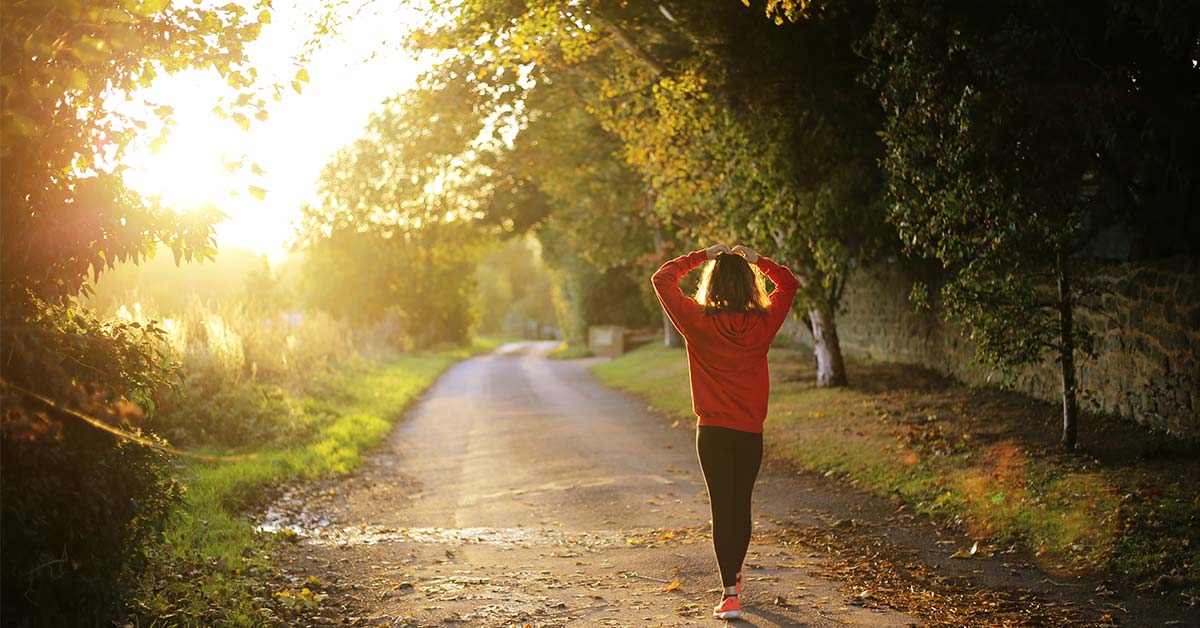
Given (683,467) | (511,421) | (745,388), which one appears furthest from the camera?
(511,421)

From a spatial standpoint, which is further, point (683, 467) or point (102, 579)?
point (683, 467)

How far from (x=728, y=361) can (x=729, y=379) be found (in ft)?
0.35

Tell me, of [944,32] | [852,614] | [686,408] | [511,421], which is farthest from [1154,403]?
[511,421]

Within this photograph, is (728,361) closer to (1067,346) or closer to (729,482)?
(729,482)

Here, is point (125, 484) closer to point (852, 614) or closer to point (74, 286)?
point (74, 286)

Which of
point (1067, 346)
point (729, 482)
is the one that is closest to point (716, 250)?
point (729, 482)

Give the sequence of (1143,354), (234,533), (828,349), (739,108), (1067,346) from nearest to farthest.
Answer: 1. (234,533)
2. (1067,346)
3. (1143,354)
4. (739,108)
5. (828,349)

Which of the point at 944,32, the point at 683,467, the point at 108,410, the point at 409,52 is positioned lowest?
the point at 683,467

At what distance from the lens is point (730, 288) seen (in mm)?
6004

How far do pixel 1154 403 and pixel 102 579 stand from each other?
989 centimetres

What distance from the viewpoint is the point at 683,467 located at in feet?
41.7

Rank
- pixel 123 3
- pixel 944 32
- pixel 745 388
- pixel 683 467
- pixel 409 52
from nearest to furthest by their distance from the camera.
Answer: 1. pixel 123 3
2. pixel 745 388
3. pixel 944 32
4. pixel 683 467
5. pixel 409 52

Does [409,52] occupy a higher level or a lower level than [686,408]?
higher

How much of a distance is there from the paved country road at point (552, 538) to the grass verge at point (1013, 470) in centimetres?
64
